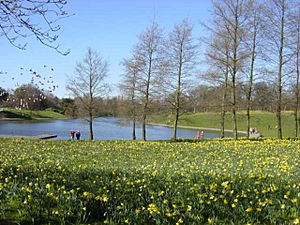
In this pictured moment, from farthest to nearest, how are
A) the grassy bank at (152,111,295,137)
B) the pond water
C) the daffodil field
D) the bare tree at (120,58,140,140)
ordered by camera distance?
the grassy bank at (152,111,295,137) < the pond water < the bare tree at (120,58,140,140) < the daffodil field

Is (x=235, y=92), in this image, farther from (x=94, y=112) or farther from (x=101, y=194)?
(x=101, y=194)

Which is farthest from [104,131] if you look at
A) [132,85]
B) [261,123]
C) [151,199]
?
[151,199]

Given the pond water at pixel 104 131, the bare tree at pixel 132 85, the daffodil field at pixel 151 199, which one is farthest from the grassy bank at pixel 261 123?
the daffodil field at pixel 151 199

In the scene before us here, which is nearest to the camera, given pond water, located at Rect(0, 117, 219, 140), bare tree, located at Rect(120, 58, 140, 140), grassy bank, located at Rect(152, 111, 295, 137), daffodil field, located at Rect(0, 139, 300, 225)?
daffodil field, located at Rect(0, 139, 300, 225)

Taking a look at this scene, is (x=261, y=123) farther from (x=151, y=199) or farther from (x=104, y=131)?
(x=151, y=199)

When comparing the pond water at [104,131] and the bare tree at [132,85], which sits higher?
the bare tree at [132,85]

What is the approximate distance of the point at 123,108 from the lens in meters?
29.7

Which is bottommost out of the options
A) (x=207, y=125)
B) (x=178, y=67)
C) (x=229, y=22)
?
(x=207, y=125)

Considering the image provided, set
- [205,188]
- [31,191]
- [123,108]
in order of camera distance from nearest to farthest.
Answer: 1. [31,191]
2. [205,188]
3. [123,108]

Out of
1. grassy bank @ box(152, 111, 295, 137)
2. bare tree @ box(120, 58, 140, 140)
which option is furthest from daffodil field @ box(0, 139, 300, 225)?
grassy bank @ box(152, 111, 295, 137)

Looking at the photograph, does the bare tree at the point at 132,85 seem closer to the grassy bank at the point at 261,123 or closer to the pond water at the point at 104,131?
the pond water at the point at 104,131

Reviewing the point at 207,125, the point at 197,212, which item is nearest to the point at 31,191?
the point at 197,212

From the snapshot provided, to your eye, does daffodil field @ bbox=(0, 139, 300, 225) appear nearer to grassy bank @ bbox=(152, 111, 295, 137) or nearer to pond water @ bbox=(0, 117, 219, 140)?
pond water @ bbox=(0, 117, 219, 140)

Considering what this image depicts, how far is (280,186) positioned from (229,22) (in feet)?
67.9
